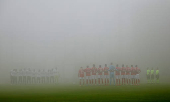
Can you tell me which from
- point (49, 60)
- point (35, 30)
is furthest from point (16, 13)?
point (49, 60)

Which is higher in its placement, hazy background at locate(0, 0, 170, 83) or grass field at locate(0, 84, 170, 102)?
hazy background at locate(0, 0, 170, 83)

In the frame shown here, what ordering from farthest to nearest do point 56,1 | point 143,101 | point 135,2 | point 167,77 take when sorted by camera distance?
point 56,1 → point 135,2 → point 167,77 → point 143,101

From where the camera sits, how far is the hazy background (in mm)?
26031

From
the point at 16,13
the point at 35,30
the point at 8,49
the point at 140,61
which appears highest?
the point at 16,13

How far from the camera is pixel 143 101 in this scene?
6961 mm

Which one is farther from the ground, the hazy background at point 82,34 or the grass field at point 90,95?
the hazy background at point 82,34

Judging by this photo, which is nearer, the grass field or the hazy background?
the grass field

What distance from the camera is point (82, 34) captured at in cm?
2862

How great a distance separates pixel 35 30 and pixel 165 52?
16796mm

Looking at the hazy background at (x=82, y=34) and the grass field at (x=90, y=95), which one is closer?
the grass field at (x=90, y=95)

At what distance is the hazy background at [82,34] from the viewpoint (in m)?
26.0

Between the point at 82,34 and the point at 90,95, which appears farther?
the point at 82,34

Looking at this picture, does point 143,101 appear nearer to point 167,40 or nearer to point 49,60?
point 167,40

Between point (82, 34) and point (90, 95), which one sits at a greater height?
point (82, 34)
